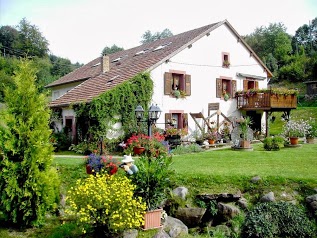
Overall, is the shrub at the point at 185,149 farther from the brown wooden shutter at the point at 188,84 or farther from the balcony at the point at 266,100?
the balcony at the point at 266,100

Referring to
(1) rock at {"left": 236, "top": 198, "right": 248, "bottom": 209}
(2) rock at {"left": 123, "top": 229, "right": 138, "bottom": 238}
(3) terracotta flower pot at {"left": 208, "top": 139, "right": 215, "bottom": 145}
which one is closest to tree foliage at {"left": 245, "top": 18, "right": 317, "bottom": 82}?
(3) terracotta flower pot at {"left": 208, "top": 139, "right": 215, "bottom": 145}

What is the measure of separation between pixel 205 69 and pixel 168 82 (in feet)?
10.2

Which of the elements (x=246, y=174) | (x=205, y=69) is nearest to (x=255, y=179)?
(x=246, y=174)

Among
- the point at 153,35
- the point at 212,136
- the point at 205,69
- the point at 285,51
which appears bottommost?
the point at 212,136

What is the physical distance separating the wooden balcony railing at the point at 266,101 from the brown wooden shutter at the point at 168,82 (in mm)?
5556

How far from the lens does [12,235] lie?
7.00 metres

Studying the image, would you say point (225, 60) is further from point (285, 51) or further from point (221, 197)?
point (285, 51)

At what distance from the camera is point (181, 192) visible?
8.20 m

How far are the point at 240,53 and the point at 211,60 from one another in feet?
9.74

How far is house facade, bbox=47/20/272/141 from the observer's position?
18.3m

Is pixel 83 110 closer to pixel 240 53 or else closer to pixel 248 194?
pixel 248 194

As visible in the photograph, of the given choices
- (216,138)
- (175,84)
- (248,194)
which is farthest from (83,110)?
(248,194)

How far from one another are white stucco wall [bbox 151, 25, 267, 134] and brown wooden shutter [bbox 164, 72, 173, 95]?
176mm

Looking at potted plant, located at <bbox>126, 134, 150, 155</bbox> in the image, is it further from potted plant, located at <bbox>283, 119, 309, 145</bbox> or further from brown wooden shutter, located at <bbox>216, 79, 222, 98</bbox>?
brown wooden shutter, located at <bbox>216, 79, 222, 98</bbox>
